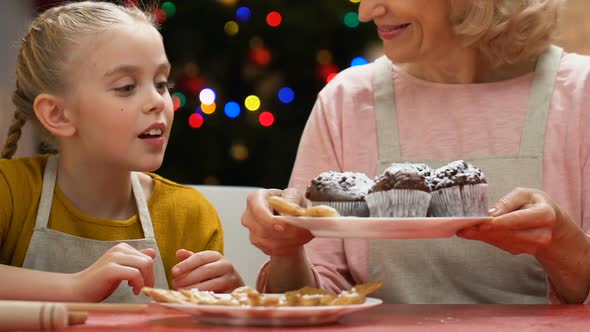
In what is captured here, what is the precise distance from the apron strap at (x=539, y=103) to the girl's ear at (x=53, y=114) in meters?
0.95

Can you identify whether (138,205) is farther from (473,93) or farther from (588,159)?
(588,159)

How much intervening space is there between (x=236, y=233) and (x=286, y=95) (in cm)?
171

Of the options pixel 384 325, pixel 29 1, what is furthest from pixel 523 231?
pixel 29 1

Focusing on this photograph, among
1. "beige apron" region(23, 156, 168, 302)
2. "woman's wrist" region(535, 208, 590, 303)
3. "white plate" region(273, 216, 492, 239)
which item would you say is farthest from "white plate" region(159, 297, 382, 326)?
"beige apron" region(23, 156, 168, 302)

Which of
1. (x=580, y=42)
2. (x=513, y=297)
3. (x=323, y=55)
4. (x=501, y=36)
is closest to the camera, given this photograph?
(x=513, y=297)

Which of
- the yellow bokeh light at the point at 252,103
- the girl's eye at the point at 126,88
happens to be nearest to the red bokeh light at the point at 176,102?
the yellow bokeh light at the point at 252,103

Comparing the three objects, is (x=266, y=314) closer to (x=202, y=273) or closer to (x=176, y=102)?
(x=202, y=273)

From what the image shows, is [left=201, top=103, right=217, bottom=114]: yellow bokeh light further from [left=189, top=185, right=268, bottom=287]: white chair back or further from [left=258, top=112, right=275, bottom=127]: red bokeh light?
[left=189, top=185, right=268, bottom=287]: white chair back

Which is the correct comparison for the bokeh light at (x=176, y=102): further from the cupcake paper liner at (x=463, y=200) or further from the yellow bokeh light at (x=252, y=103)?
the cupcake paper liner at (x=463, y=200)

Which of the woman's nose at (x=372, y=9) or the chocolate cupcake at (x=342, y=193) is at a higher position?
the woman's nose at (x=372, y=9)

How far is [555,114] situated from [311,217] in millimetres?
787

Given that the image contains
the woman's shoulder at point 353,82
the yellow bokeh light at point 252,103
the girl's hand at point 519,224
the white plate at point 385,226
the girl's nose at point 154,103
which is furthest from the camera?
the yellow bokeh light at point 252,103

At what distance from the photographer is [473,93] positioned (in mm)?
1977

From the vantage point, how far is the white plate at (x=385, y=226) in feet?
4.11
